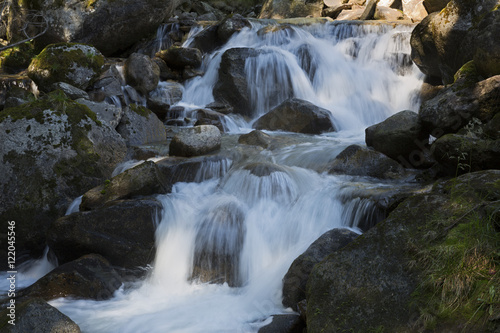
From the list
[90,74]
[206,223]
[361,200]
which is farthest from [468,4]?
[90,74]

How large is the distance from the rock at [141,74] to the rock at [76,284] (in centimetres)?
719

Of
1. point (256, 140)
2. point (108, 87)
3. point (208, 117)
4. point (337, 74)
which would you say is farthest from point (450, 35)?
point (108, 87)

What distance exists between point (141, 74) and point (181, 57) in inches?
75.8

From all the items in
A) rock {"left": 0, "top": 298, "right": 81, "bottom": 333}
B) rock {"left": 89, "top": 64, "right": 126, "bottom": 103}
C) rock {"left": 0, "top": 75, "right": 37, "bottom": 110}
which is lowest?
rock {"left": 0, "top": 298, "right": 81, "bottom": 333}

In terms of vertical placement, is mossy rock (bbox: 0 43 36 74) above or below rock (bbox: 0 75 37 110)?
above

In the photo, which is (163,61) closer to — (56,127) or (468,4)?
(56,127)

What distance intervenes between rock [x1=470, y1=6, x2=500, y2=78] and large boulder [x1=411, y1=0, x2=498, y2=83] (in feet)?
4.53

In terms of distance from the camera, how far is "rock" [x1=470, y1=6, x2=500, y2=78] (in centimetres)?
607

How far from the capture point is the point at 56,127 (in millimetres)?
6297

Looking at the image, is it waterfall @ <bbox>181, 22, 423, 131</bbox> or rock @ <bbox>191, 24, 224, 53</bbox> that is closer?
waterfall @ <bbox>181, 22, 423, 131</bbox>

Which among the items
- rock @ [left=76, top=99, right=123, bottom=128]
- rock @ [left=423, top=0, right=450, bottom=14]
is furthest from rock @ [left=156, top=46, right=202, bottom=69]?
rock @ [left=423, top=0, right=450, bottom=14]

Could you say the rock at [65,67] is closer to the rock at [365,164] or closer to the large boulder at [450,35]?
the rock at [365,164]

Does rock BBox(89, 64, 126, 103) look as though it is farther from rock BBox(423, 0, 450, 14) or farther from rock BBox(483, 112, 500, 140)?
rock BBox(423, 0, 450, 14)

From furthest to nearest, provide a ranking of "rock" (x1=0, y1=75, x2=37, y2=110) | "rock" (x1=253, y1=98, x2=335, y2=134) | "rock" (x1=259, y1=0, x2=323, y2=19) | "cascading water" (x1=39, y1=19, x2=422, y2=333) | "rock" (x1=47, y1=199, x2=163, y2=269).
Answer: "rock" (x1=259, y1=0, x2=323, y2=19) → "rock" (x1=0, y1=75, x2=37, y2=110) → "rock" (x1=253, y1=98, x2=335, y2=134) → "rock" (x1=47, y1=199, x2=163, y2=269) → "cascading water" (x1=39, y1=19, x2=422, y2=333)
